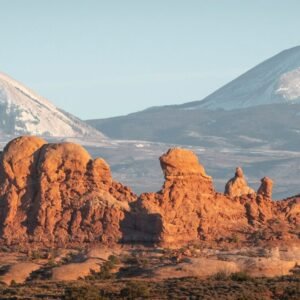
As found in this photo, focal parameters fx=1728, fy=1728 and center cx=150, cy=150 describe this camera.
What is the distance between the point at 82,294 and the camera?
1767 inches

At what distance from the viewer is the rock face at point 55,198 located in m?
62.9

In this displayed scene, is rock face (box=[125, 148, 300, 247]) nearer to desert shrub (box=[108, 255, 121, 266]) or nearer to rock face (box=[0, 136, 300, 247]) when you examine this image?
rock face (box=[0, 136, 300, 247])

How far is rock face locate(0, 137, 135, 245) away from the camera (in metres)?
62.9

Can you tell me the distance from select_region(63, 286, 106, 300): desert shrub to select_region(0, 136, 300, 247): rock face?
1641 cm

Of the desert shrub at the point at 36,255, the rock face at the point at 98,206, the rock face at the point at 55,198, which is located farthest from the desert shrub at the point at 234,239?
the desert shrub at the point at 36,255

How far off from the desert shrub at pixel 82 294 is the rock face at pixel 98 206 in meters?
16.4

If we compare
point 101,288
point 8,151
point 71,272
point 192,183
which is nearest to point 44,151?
point 8,151

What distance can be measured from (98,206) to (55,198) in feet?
5.55

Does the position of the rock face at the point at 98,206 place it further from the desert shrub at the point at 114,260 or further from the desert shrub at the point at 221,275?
the desert shrub at the point at 221,275

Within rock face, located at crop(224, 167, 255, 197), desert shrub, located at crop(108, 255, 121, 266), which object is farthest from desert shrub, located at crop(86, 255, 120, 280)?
rock face, located at crop(224, 167, 255, 197)

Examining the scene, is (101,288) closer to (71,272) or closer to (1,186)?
(71,272)

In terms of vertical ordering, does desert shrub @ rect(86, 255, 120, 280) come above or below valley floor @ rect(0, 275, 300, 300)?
below

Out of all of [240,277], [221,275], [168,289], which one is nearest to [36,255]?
[221,275]

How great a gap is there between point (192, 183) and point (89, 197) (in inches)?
157
